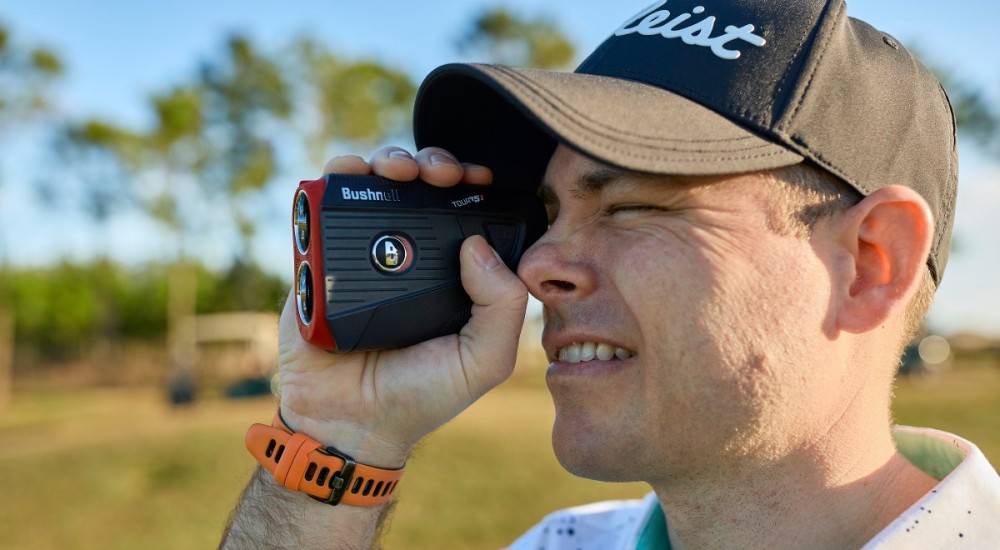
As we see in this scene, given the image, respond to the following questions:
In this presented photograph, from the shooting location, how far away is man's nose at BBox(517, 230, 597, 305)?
6.62 feet

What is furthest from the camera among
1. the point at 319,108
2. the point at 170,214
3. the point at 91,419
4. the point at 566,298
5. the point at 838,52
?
the point at 170,214

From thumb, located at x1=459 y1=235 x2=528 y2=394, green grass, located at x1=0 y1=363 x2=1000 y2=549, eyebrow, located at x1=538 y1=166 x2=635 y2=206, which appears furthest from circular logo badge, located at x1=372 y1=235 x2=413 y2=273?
green grass, located at x1=0 y1=363 x2=1000 y2=549

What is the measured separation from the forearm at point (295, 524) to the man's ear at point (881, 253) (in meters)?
1.28

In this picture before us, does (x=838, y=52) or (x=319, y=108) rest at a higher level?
(x=838, y=52)

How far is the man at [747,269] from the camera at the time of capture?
1.83 metres

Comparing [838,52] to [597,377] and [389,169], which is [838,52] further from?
[389,169]

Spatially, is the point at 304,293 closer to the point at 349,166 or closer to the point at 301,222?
the point at 301,222

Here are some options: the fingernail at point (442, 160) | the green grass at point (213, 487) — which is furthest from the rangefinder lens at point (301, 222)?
the green grass at point (213, 487)

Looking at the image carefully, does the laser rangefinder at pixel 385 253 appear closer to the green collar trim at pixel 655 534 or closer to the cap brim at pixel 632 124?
the cap brim at pixel 632 124

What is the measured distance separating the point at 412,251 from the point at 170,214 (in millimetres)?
36293

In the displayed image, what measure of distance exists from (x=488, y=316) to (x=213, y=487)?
8.07m

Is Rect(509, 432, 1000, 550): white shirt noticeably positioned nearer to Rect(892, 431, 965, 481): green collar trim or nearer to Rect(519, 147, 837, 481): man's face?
Rect(892, 431, 965, 481): green collar trim

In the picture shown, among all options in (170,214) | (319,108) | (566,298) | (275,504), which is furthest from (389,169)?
(170,214)

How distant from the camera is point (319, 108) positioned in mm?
33594
